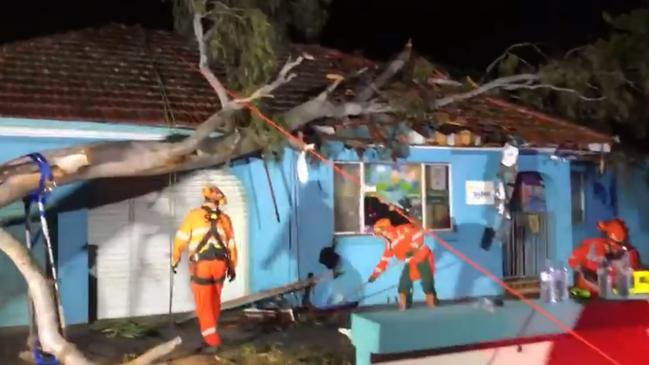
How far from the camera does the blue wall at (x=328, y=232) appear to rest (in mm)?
11945

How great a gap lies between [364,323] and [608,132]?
8.26m

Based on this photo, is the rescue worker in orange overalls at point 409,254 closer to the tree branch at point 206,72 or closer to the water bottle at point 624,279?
the water bottle at point 624,279

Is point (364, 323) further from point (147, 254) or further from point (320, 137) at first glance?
point (147, 254)

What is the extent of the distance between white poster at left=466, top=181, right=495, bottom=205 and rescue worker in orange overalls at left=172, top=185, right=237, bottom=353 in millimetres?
5097

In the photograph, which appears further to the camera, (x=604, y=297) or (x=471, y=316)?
(x=604, y=297)

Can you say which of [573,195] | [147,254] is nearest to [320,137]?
[147,254]

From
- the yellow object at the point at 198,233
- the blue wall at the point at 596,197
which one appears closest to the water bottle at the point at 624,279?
the yellow object at the point at 198,233

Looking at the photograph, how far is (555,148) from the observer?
521 inches

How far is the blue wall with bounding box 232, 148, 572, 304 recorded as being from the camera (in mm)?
11945

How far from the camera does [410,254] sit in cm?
1015

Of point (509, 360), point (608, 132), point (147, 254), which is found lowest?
point (509, 360)

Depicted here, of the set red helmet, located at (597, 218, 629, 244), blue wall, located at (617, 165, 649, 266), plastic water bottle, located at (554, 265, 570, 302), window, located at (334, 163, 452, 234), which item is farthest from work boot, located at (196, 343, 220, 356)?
blue wall, located at (617, 165, 649, 266)

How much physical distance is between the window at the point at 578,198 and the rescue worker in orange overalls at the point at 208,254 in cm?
895

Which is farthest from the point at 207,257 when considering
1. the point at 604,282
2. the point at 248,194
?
the point at 604,282
